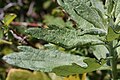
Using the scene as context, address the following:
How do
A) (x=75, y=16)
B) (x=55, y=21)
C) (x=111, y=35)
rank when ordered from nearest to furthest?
1. (x=111, y=35)
2. (x=75, y=16)
3. (x=55, y=21)

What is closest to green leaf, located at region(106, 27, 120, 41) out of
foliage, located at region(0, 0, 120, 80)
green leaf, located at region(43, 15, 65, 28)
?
foliage, located at region(0, 0, 120, 80)

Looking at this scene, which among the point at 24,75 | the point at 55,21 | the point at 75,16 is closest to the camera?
the point at 75,16

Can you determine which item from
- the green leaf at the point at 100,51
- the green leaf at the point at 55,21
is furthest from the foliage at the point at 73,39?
the green leaf at the point at 55,21

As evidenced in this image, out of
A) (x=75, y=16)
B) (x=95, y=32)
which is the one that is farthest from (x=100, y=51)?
(x=95, y=32)

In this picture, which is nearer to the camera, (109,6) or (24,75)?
(109,6)

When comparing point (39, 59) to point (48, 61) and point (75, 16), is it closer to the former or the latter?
point (48, 61)

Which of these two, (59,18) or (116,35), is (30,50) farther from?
(59,18)

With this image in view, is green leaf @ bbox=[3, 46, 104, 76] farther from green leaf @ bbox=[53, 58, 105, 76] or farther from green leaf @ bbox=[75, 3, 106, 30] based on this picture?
green leaf @ bbox=[75, 3, 106, 30]
